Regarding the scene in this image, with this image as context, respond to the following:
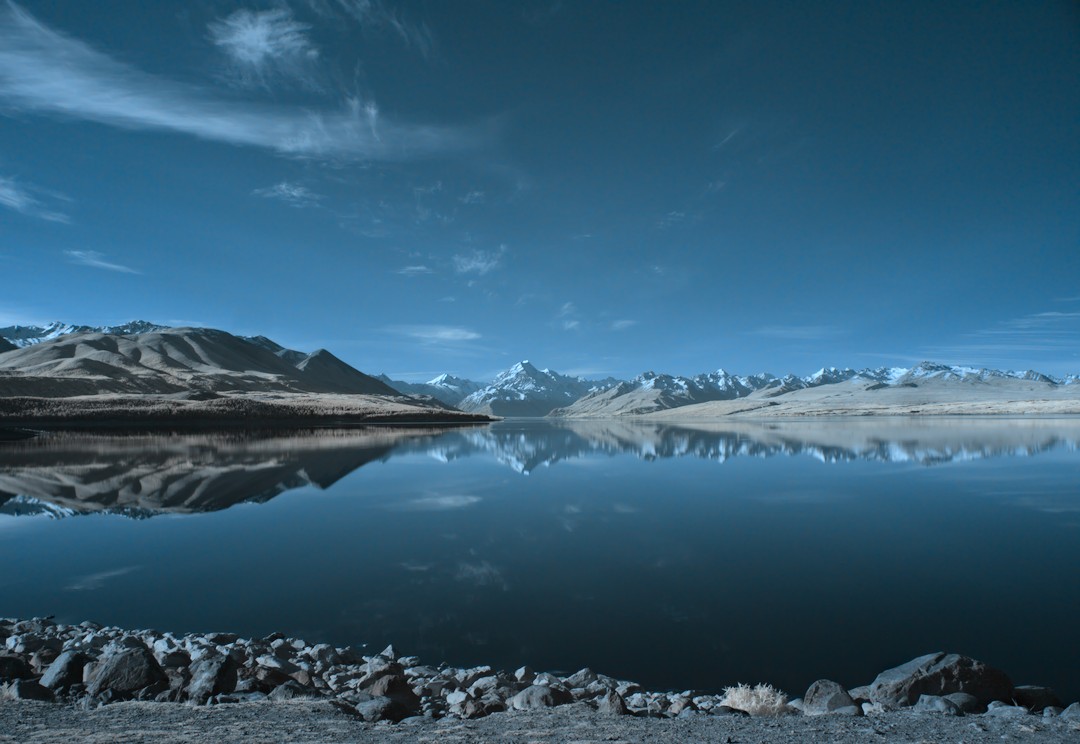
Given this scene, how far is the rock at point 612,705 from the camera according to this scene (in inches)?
284

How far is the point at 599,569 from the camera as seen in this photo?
14.0 m

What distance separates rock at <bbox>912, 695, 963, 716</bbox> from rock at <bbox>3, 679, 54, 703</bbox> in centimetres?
1185

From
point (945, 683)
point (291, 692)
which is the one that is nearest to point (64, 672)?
point (291, 692)

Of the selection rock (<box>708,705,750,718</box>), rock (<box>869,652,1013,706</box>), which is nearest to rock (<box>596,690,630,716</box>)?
rock (<box>708,705,750,718</box>)

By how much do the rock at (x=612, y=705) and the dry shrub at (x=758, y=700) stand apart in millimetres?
1496

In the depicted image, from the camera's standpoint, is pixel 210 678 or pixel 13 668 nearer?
pixel 210 678

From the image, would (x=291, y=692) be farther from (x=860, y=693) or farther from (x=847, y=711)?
(x=860, y=693)

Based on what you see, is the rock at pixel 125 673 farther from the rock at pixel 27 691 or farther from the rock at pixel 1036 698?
the rock at pixel 1036 698

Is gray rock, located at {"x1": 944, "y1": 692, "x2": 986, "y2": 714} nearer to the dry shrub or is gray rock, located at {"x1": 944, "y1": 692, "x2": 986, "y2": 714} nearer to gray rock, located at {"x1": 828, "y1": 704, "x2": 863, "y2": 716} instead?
gray rock, located at {"x1": 828, "y1": 704, "x2": 863, "y2": 716}

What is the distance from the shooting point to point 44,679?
808 centimetres

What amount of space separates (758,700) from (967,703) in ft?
9.08

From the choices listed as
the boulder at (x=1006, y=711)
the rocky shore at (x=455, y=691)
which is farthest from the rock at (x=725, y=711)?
the boulder at (x=1006, y=711)

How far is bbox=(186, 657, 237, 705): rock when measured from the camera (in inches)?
301

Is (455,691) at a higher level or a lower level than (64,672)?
lower
